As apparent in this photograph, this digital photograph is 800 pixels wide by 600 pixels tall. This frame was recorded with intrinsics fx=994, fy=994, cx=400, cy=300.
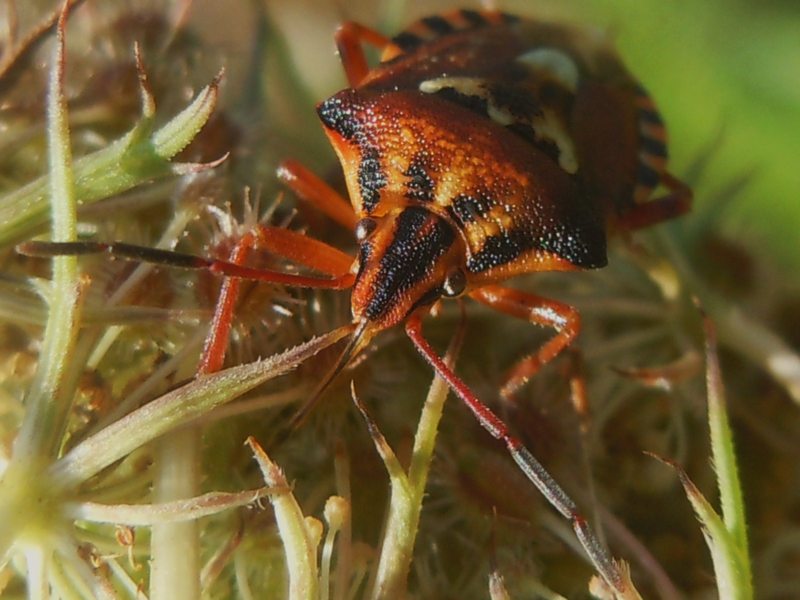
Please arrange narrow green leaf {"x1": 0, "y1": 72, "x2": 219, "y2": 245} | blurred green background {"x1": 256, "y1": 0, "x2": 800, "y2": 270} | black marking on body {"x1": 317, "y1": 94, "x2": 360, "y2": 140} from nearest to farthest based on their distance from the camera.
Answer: narrow green leaf {"x1": 0, "y1": 72, "x2": 219, "y2": 245}, black marking on body {"x1": 317, "y1": 94, "x2": 360, "y2": 140}, blurred green background {"x1": 256, "y1": 0, "x2": 800, "y2": 270}

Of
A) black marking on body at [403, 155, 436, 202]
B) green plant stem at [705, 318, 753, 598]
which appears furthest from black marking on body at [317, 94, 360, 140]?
green plant stem at [705, 318, 753, 598]

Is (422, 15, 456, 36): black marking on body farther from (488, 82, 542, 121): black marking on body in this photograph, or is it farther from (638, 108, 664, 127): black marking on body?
(638, 108, 664, 127): black marking on body

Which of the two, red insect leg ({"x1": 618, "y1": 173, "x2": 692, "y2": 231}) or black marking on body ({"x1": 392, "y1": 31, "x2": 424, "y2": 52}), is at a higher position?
black marking on body ({"x1": 392, "y1": 31, "x2": 424, "y2": 52})

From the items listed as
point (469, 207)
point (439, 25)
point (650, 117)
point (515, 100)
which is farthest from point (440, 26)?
point (469, 207)

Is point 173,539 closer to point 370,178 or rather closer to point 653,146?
point 370,178

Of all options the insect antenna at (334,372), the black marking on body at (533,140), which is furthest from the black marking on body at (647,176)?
the insect antenna at (334,372)

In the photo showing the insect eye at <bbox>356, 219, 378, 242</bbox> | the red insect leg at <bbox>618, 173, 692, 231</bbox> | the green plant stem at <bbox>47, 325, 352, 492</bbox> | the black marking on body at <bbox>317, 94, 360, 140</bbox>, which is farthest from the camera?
the red insect leg at <bbox>618, 173, 692, 231</bbox>

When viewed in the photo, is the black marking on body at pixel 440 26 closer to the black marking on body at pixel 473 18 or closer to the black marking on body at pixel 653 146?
the black marking on body at pixel 473 18

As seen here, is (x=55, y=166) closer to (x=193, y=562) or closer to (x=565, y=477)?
(x=193, y=562)

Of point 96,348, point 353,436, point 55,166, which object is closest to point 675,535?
point 353,436

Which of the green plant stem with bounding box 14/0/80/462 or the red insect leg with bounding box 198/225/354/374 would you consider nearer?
the green plant stem with bounding box 14/0/80/462
